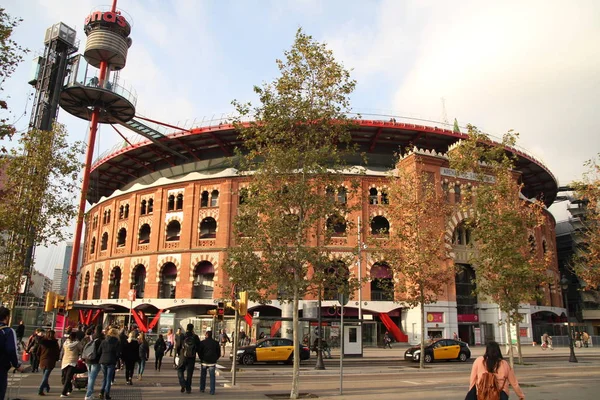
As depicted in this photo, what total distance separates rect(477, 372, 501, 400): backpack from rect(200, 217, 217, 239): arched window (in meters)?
41.6

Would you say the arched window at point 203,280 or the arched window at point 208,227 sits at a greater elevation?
the arched window at point 208,227

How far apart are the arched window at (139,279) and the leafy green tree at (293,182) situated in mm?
35753

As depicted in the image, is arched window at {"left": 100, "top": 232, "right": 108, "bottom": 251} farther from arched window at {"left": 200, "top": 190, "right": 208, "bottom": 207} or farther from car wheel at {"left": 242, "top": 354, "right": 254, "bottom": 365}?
car wheel at {"left": 242, "top": 354, "right": 254, "bottom": 365}

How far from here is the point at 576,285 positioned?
72.4m

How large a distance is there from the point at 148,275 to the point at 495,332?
3259cm

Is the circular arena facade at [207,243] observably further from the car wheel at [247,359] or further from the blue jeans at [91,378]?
the blue jeans at [91,378]

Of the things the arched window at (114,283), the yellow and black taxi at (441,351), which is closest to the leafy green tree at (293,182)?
the yellow and black taxi at (441,351)

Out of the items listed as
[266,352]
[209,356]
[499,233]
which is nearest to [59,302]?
[266,352]

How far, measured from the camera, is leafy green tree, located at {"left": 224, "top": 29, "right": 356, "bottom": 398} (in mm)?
14531

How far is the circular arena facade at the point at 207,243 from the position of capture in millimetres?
42188

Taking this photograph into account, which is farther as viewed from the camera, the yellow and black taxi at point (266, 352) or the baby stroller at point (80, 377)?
the yellow and black taxi at point (266, 352)

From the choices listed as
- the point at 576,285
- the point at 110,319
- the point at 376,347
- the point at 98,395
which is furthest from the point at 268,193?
the point at 576,285

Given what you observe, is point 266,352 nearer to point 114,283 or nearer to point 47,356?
point 47,356

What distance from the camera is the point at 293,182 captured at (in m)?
15.1
